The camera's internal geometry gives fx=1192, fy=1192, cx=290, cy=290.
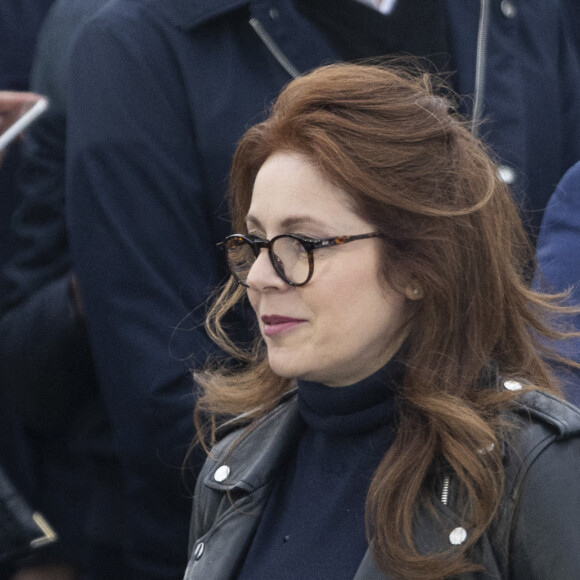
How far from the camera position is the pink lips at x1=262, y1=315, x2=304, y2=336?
1972 mm

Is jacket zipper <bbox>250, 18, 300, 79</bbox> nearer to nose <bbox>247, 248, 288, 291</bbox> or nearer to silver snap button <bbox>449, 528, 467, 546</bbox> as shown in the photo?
nose <bbox>247, 248, 288, 291</bbox>

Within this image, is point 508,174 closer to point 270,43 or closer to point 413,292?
point 270,43

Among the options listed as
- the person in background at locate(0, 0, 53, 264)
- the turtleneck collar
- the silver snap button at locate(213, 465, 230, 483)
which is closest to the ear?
the turtleneck collar

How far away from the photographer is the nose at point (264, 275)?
196 centimetres

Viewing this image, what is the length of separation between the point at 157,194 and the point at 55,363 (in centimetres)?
48

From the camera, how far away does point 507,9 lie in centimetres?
304

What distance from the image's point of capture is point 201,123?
267 centimetres

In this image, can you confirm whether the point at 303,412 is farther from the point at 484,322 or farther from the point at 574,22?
the point at 574,22

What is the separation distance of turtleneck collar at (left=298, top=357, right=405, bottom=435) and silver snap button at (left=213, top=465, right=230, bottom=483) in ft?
0.80

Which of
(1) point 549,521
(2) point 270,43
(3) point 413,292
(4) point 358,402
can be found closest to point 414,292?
(3) point 413,292

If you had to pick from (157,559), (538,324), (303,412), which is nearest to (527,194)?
(538,324)

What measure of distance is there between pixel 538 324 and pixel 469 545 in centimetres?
48

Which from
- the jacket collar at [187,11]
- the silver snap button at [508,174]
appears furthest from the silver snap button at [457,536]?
the jacket collar at [187,11]

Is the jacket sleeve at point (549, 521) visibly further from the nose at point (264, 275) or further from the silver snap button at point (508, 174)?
the silver snap button at point (508, 174)
